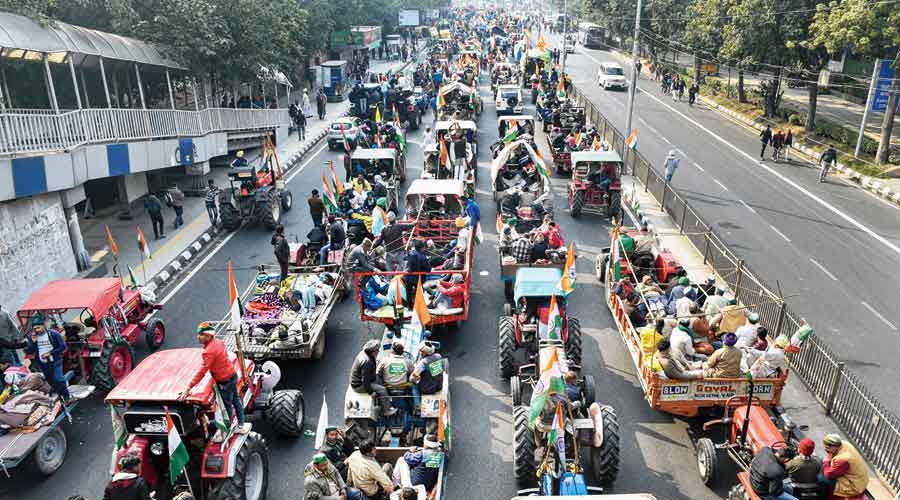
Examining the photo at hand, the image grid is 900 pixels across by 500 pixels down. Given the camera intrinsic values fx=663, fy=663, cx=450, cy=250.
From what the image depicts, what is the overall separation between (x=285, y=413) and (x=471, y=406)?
3272mm

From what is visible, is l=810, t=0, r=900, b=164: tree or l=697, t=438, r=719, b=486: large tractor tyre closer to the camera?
l=697, t=438, r=719, b=486: large tractor tyre

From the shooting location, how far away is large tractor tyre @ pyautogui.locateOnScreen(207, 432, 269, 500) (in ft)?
28.1

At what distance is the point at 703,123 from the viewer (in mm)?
39031

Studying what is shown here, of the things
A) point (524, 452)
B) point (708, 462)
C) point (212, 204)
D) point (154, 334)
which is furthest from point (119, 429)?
point (212, 204)

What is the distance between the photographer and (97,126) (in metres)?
18.0

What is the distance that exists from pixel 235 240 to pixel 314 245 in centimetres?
486

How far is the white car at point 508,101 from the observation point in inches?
1420

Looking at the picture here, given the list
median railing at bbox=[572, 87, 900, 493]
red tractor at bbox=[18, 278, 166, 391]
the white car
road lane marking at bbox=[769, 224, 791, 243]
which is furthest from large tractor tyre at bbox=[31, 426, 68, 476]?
the white car

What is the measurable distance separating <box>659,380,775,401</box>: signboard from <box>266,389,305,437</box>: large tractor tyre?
5891mm

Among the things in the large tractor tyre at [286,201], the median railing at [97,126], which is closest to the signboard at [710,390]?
the median railing at [97,126]

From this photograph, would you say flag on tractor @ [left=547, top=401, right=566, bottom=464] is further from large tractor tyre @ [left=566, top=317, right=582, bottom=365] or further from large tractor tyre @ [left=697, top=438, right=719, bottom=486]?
large tractor tyre @ [left=566, top=317, right=582, bottom=365]

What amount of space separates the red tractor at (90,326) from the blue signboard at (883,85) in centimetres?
2732

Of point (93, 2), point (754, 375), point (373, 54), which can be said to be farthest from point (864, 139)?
point (373, 54)

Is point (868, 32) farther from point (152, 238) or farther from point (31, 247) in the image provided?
point (31, 247)
